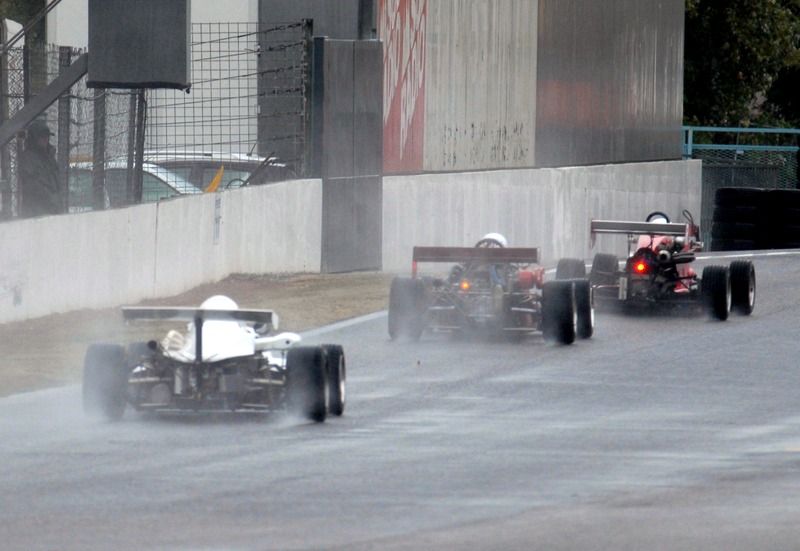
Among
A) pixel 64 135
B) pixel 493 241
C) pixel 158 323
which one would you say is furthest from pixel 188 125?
pixel 493 241

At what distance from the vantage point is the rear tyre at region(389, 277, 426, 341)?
46.3 feet

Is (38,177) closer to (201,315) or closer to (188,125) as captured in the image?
(188,125)

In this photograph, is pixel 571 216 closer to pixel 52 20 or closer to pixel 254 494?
pixel 52 20

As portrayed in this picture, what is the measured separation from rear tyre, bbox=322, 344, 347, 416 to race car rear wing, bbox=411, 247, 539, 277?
3802mm

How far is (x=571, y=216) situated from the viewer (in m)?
29.7

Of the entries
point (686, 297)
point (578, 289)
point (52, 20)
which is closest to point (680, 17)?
point (52, 20)

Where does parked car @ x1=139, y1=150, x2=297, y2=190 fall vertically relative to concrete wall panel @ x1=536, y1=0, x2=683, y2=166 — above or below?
below

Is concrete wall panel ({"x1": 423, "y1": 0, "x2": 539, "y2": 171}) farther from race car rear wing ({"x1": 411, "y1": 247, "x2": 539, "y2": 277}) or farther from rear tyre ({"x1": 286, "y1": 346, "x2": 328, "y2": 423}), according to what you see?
rear tyre ({"x1": 286, "y1": 346, "x2": 328, "y2": 423})

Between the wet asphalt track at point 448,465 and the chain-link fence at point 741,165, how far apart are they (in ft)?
77.4

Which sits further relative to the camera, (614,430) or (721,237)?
(721,237)

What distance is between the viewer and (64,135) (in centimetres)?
1703

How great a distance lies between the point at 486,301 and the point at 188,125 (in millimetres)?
7256

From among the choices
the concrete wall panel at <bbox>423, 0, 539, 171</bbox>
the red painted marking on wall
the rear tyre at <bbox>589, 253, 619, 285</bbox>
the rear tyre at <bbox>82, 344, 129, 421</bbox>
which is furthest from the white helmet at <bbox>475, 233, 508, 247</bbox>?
the concrete wall panel at <bbox>423, 0, 539, 171</bbox>

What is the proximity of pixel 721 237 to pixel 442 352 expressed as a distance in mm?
15338
